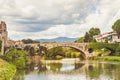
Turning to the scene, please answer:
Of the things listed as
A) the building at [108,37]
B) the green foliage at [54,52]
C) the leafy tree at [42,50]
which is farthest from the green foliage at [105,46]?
the green foliage at [54,52]

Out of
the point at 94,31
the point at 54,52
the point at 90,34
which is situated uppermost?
the point at 94,31

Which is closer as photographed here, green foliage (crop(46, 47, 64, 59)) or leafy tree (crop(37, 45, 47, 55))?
leafy tree (crop(37, 45, 47, 55))

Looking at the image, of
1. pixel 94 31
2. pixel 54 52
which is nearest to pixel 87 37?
pixel 94 31

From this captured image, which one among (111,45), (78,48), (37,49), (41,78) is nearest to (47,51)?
(37,49)

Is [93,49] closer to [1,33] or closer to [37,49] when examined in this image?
[37,49]

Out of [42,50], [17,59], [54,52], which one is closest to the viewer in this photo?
[17,59]

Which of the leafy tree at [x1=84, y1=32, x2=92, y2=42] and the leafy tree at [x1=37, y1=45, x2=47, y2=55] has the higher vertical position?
the leafy tree at [x1=84, y1=32, x2=92, y2=42]

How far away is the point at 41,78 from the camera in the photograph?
181 ft

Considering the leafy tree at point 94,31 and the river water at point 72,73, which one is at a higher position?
the leafy tree at point 94,31

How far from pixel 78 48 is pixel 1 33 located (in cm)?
2520

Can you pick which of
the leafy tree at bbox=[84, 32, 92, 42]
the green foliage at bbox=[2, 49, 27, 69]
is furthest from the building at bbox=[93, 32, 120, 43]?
the green foliage at bbox=[2, 49, 27, 69]

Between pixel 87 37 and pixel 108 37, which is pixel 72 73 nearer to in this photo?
pixel 108 37

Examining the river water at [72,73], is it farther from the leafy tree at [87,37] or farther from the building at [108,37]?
the leafy tree at [87,37]

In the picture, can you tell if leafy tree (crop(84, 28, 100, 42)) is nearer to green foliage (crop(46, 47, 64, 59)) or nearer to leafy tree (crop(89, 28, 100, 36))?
leafy tree (crop(89, 28, 100, 36))
